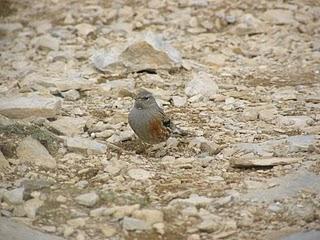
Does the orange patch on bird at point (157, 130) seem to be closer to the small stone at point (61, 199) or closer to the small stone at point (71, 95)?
the small stone at point (61, 199)

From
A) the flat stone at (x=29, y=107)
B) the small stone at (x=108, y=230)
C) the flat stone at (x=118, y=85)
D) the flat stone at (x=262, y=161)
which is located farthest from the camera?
the flat stone at (x=118, y=85)

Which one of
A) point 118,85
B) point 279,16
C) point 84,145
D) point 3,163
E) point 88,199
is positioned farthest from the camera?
point 279,16

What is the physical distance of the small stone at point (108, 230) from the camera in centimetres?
445

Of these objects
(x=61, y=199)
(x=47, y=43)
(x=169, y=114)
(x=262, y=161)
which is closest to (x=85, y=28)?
(x=47, y=43)

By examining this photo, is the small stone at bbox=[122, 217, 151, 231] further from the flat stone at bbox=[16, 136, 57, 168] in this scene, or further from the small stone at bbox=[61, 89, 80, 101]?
the small stone at bbox=[61, 89, 80, 101]

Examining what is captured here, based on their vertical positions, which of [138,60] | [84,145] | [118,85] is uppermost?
[84,145]

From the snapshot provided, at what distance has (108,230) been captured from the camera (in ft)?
14.7

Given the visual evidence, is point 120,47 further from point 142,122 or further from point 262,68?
point 142,122

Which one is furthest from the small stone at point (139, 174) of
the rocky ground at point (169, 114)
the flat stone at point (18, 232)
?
the flat stone at point (18, 232)

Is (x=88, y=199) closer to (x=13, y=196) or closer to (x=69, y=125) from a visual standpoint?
(x=13, y=196)

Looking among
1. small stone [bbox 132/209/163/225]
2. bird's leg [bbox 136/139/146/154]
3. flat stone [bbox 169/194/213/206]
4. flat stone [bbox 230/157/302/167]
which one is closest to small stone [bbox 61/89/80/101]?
bird's leg [bbox 136/139/146/154]

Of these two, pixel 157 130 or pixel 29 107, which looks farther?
pixel 29 107

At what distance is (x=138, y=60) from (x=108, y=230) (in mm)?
3922

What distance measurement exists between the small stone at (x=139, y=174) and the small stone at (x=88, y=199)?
485 millimetres
